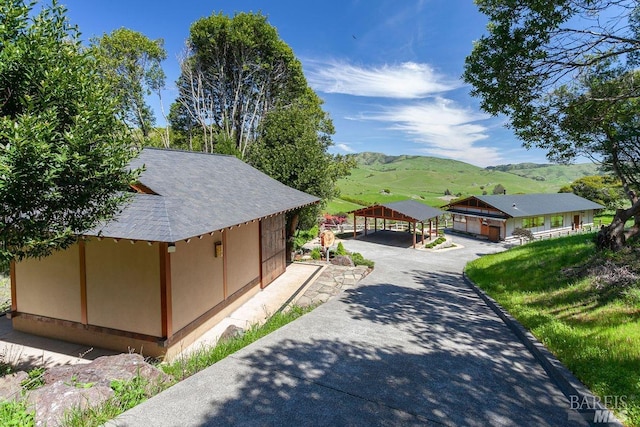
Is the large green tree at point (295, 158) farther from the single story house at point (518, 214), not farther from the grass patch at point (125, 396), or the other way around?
the single story house at point (518, 214)

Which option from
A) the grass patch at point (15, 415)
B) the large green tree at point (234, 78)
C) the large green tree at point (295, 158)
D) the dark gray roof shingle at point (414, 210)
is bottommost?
the grass patch at point (15, 415)

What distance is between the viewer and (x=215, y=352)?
535cm

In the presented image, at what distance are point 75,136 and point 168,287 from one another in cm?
346

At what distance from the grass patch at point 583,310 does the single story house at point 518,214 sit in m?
20.2

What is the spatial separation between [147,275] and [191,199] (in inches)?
72.8

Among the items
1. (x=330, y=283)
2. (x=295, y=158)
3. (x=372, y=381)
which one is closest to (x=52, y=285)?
(x=372, y=381)

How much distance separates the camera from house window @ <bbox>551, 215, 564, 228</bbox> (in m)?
34.0

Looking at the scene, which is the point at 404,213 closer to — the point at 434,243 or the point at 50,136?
the point at 434,243

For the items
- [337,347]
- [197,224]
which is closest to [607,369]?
[337,347]

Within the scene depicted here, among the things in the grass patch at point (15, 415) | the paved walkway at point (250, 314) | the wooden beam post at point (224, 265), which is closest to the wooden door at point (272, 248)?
the paved walkway at point (250, 314)

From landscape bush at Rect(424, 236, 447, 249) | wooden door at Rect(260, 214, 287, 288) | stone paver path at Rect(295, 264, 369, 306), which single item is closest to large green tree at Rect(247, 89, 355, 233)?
wooden door at Rect(260, 214, 287, 288)

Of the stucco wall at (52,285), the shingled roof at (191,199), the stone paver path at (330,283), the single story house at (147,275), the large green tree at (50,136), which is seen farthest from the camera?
the stone paver path at (330,283)

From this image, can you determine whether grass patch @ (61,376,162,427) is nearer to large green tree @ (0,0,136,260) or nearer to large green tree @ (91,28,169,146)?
large green tree @ (0,0,136,260)

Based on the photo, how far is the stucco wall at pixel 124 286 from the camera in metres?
6.41
